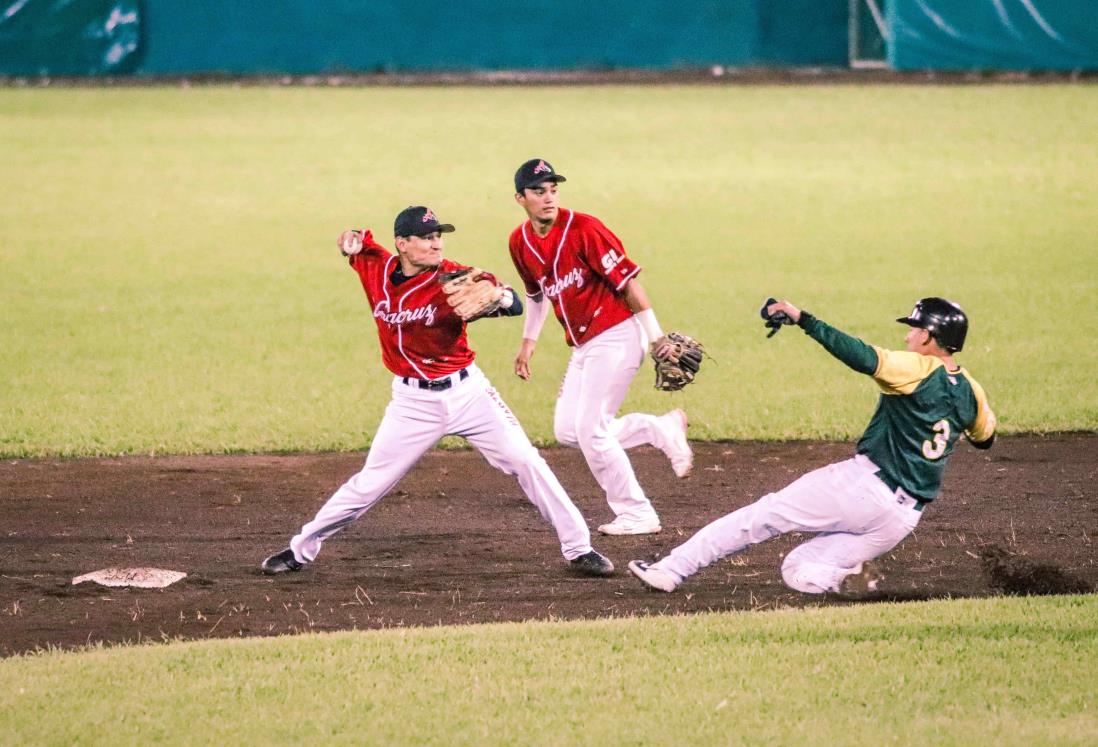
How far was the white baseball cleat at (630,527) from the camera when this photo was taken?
881 centimetres

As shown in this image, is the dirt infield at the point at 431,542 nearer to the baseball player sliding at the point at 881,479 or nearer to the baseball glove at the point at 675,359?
the baseball player sliding at the point at 881,479

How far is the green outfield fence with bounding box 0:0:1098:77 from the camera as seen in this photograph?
36.0m

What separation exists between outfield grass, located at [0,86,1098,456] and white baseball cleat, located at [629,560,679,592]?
4106mm

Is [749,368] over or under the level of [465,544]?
over

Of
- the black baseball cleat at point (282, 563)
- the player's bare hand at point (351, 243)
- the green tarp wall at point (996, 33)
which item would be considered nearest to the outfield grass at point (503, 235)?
the green tarp wall at point (996, 33)

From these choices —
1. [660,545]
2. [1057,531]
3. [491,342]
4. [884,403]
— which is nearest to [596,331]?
[660,545]

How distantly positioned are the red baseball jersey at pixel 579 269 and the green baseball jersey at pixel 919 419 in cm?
183

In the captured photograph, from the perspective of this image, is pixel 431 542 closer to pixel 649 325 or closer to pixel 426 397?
pixel 426 397

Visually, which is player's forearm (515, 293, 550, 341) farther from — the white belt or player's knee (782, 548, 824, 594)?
the white belt

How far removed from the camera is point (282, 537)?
8.91 metres

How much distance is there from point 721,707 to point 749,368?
7995 mm

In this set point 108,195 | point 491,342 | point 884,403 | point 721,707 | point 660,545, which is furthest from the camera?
point 108,195

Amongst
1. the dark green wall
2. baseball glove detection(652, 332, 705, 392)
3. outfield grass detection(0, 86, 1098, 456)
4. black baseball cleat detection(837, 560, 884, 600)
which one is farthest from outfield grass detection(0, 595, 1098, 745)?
the dark green wall

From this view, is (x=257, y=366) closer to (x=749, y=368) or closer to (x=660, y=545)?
(x=749, y=368)
